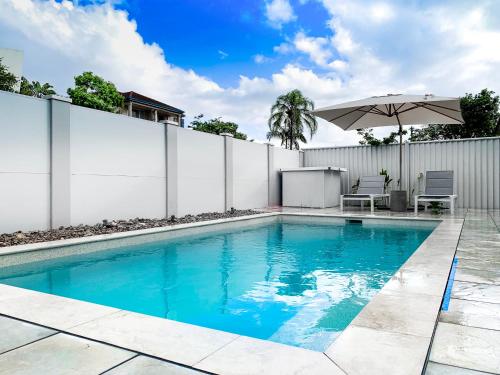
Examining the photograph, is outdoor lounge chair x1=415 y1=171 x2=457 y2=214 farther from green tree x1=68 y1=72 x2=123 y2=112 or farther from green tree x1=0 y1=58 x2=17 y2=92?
green tree x1=68 y1=72 x2=123 y2=112

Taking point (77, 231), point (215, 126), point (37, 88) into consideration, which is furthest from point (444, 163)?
point (37, 88)

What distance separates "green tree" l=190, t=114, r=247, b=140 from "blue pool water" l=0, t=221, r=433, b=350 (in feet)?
74.2

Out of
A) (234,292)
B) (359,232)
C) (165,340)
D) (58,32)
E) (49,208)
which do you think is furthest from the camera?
(58,32)

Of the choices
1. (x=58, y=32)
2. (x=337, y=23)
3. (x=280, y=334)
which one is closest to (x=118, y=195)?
(x=280, y=334)

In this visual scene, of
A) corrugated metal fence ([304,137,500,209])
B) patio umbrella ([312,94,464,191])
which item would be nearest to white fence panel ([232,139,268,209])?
patio umbrella ([312,94,464,191])

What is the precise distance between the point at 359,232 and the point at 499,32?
20.1 ft

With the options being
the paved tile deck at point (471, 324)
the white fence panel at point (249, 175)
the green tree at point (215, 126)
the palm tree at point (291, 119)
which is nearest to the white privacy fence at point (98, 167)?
the white fence panel at point (249, 175)

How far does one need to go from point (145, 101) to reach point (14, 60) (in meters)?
12.2

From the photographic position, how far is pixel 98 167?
712 cm

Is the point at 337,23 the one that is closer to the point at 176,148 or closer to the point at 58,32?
the point at 176,148

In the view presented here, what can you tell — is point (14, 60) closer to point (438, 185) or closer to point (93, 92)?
point (93, 92)

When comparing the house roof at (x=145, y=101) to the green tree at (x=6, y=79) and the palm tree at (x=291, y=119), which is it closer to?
the green tree at (x=6, y=79)

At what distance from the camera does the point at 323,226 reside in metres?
8.55

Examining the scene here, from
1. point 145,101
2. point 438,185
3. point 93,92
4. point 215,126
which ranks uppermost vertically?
point 145,101
